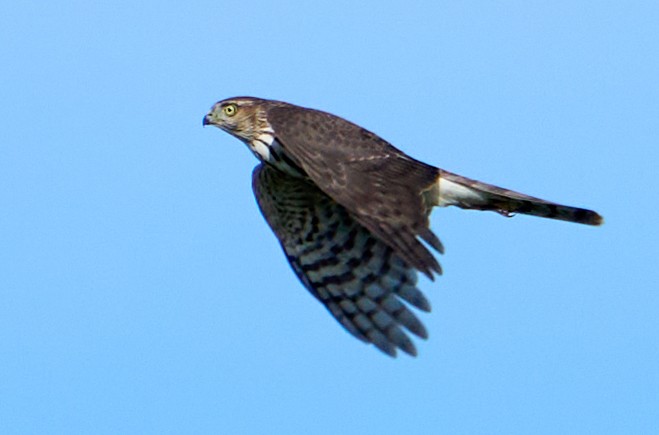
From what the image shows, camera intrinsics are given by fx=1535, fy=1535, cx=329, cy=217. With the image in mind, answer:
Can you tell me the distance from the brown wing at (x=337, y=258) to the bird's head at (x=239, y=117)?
47 centimetres

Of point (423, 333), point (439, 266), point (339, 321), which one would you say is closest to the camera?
point (439, 266)

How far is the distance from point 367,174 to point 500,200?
4.05 feet

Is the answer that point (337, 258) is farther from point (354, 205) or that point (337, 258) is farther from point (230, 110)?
point (354, 205)

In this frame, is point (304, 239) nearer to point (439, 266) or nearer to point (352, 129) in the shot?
point (352, 129)

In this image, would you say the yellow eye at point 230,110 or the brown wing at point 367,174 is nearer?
the brown wing at point 367,174

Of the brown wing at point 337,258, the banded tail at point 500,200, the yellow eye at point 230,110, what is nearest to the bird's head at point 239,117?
the yellow eye at point 230,110

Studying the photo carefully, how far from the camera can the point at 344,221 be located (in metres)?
10.8

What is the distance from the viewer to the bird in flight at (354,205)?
9.00m

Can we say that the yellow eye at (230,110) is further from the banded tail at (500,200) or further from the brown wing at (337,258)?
the banded tail at (500,200)

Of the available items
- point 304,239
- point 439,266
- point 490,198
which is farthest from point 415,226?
point 304,239

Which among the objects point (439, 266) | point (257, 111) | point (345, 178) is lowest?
point (439, 266)

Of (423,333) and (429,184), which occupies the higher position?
(429,184)

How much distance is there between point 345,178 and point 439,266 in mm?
1045

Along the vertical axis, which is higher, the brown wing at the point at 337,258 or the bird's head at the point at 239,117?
the bird's head at the point at 239,117
